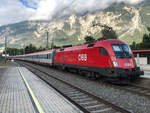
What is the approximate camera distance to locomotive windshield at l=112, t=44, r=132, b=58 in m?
11.9

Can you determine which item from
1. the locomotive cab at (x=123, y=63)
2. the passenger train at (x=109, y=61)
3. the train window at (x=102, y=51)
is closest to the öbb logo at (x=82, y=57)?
the passenger train at (x=109, y=61)

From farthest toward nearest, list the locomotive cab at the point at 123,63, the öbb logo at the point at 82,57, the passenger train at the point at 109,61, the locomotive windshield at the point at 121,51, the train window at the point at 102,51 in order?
the öbb logo at the point at 82,57, the train window at the point at 102,51, the locomotive windshield at the point at 121,51, the passenger train at the point at 109,61, the locomotive cab at the point at 123,63

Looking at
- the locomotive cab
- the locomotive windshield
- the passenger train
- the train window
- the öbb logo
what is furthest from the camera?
the öbb logo

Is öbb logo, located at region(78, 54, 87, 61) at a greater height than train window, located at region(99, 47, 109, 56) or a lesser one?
lesser

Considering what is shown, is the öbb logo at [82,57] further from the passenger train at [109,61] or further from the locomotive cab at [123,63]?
the locomotive cab at [123,63]

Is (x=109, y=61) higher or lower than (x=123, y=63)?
higher

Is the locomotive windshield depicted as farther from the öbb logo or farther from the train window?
the öbb logo

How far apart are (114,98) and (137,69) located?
4206 millimetres

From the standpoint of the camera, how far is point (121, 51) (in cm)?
1215

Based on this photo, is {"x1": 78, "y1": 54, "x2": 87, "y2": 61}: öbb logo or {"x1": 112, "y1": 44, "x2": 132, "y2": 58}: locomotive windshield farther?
{"x1": 78, "y1": 54, "x2": 87, "y2": 61}: öbb logo

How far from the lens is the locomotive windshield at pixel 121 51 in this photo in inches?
468

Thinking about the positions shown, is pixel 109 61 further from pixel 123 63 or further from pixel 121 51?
pixel 121 51

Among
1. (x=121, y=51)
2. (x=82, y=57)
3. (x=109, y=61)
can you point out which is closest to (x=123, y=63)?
(x=109, y=61)

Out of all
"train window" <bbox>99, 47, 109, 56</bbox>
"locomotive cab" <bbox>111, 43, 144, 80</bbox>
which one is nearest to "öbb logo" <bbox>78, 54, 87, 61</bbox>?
"train window" <bbox>99, 47, 109, 56</bbox>
